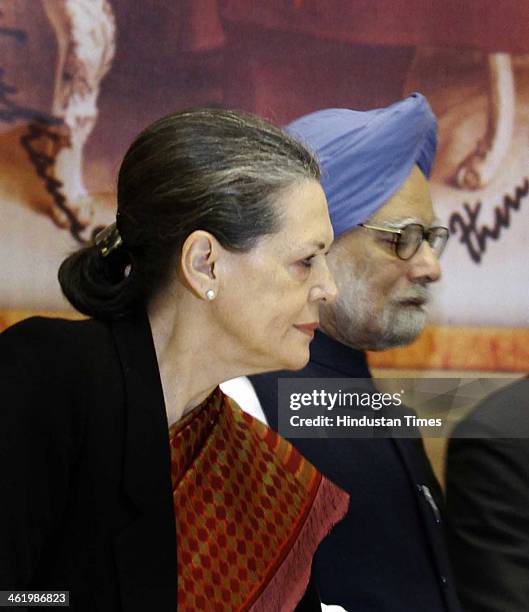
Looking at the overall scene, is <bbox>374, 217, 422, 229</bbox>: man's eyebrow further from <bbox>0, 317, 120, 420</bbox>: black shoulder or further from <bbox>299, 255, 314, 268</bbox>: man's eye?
<bbox>0, 317, 120, 420</bbox>: black shoulder

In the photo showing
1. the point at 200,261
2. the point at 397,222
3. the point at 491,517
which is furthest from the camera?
the point at 397,222

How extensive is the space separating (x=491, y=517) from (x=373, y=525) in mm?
228

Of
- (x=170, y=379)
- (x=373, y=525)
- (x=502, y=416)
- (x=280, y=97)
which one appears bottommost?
(x=373, y=525)

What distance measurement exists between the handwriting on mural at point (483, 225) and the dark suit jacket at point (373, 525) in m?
0.40

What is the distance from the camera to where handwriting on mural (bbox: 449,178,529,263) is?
2230 mm

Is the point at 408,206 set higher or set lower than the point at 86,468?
higher

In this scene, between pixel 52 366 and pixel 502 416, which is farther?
pixel 502 416

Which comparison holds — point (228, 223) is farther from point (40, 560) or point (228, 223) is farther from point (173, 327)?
point (40, 560)

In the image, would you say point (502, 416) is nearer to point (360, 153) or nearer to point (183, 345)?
Result: point (360, 153)

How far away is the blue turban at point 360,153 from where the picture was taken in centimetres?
192

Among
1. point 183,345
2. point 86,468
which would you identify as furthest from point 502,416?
point 86,468

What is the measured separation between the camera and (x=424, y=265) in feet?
6.61

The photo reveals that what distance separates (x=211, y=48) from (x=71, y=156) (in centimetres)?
38

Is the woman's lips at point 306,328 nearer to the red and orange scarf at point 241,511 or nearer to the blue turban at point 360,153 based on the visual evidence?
the red and orange scarf at point 241,511
